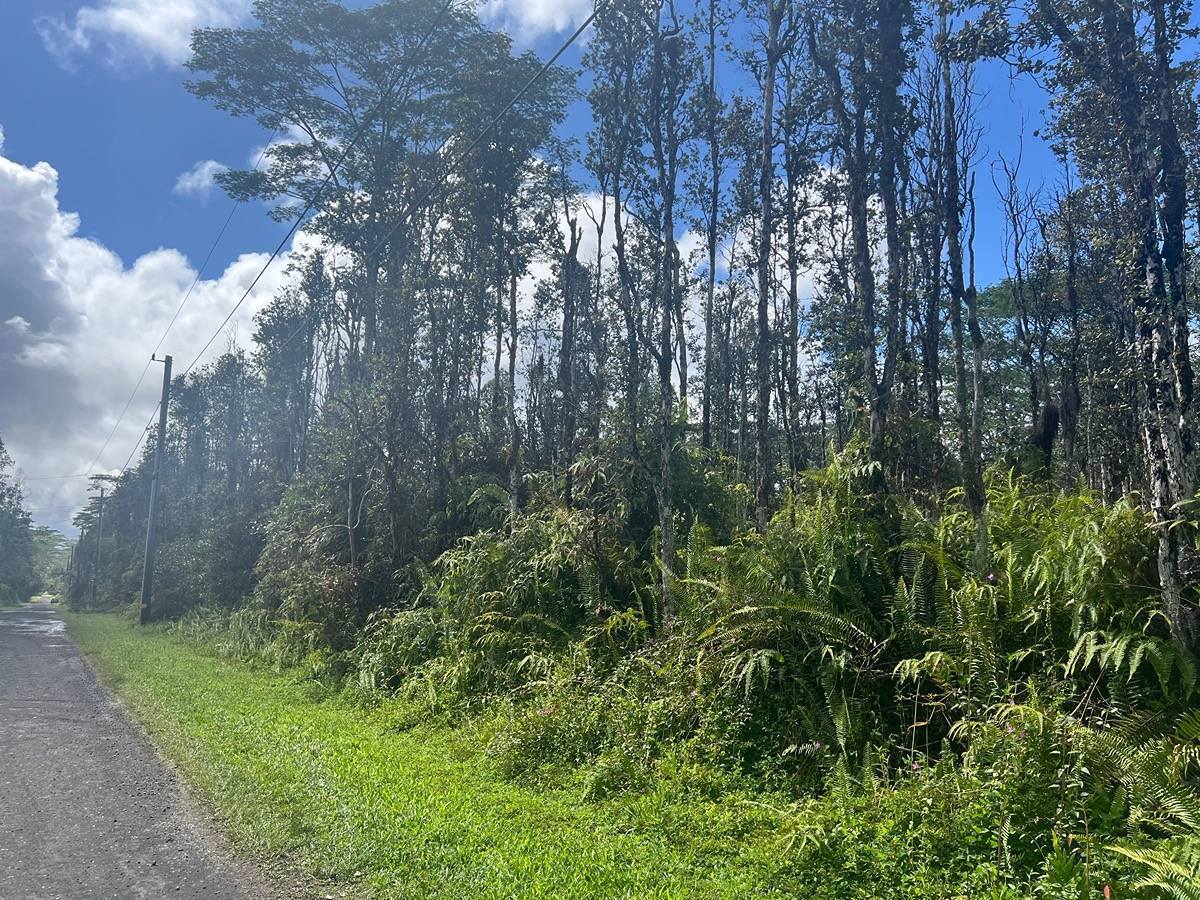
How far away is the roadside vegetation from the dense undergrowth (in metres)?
0.03

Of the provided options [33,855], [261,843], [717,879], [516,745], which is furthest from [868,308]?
[33,855]

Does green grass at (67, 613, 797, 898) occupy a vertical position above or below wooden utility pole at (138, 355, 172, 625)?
below

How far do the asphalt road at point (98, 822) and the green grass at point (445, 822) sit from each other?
1.01ft

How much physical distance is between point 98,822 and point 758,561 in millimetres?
5989

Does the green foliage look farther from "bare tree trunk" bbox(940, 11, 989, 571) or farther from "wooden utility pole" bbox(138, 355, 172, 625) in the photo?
"bare tree trunk" bbox(940, 11, 989, 571)

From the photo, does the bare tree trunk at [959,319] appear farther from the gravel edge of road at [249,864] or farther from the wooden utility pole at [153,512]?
the wooden utility pole at [153,512]

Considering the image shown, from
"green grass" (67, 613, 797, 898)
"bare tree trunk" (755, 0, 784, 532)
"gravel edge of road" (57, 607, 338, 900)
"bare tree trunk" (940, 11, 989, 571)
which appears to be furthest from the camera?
"bare tree trunk" (755, 0, 784, 532)

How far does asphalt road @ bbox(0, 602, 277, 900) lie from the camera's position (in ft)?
16.4

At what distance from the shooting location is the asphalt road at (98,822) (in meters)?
5.00

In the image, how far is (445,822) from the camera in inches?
222

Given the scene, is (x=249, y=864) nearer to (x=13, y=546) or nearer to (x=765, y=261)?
(x=765, y=261)

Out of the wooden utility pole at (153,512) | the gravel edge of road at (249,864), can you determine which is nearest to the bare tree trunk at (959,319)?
the gravel edge of road at (249,864)

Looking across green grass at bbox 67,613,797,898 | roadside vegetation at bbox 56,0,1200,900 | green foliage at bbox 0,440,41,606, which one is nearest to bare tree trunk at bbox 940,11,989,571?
roadside vegetation at bbox 56,0,1200,900

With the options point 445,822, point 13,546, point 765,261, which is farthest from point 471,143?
point 13,546
